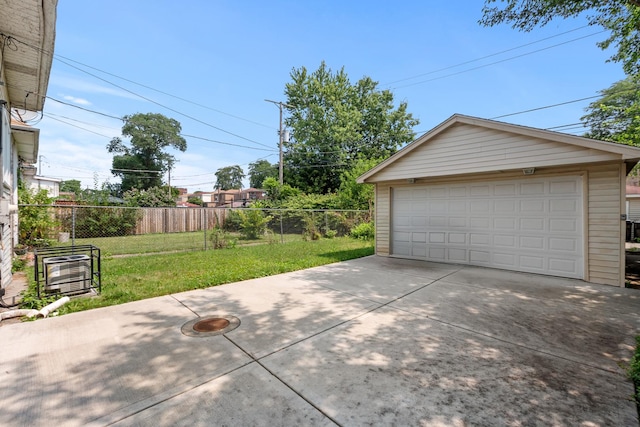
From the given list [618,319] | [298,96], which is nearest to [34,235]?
[618,319]

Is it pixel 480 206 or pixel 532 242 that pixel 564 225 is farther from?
pixel 480 206

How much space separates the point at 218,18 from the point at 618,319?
41.5 ft

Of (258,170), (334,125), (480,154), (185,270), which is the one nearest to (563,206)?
(480,154)

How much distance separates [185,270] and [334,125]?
2062 centimetres

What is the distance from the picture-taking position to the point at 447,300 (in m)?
4.24

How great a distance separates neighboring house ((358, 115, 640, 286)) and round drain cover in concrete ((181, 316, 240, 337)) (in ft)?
19.4

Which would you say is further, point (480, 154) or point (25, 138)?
point (25, 138)

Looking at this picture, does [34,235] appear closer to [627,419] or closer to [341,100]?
[627,419]

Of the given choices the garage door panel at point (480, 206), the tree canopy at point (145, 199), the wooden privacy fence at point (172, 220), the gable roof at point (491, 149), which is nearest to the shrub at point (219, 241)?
the wooden privacy fence at point (172, 220)

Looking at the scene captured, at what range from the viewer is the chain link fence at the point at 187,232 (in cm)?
1053

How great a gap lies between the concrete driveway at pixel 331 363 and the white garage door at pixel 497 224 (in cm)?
161

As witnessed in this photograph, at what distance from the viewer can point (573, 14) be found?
6262mm

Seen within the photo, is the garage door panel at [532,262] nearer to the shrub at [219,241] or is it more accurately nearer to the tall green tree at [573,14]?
the tall green tree at [573,14]

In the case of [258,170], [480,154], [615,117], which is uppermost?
[258,170]
